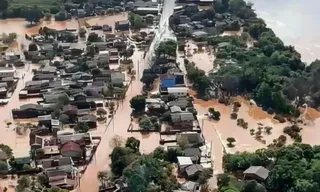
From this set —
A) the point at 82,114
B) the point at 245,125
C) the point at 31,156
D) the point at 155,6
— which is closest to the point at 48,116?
the point at 82,114

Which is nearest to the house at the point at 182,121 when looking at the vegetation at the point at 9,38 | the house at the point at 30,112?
the house at the point at 30,112

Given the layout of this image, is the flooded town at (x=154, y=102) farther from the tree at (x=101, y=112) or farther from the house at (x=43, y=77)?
the tree at (x=101, y=112)

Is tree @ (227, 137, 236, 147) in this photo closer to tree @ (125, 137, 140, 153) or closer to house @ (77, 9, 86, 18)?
tree @ (125, 137, 140, 153)

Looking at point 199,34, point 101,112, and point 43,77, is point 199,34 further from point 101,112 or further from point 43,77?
point 101,112

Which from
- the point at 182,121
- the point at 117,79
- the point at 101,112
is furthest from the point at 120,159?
the point at 117,79

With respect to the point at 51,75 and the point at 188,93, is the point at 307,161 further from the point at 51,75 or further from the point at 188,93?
the point at 51,75

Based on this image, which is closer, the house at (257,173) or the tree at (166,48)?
the house at (257,173)
